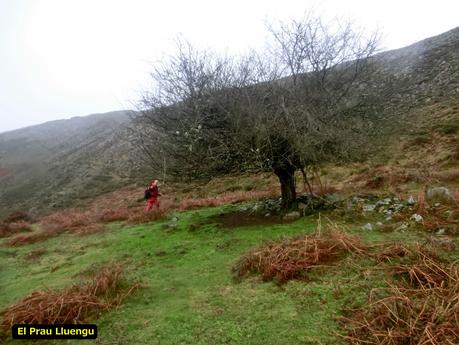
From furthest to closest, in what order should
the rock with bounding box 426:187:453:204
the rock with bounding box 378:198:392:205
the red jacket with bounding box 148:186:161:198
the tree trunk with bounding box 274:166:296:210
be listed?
1. the red jacket with bounding box 148:186:161:198
2. the tree trunk with bounding box 274:166:296:210
3. the rock with bounding box 378:198:392:205
4. the rock with bounding box 426:187:453:204

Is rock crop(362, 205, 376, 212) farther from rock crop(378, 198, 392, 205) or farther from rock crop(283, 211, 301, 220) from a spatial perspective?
rock crop(283, 211, 301, 220)

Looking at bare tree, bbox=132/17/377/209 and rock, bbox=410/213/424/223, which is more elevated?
bare tree, bbox=132/17/377/209

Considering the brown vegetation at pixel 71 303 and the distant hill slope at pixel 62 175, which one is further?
the distant hill slope at pixel 62 175

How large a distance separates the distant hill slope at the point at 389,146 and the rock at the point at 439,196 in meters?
3.01

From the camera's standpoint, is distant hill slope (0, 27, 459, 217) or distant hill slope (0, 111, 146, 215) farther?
distant hill slope (0, 111, 146, 215)

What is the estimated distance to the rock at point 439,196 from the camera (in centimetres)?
965

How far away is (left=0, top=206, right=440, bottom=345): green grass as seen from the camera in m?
5.11

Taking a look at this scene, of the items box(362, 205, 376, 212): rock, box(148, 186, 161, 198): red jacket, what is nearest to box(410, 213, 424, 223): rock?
box(362, 205, 376, 212): rock

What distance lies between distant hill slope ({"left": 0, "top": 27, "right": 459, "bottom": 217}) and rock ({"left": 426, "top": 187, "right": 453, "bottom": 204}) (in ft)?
9.86


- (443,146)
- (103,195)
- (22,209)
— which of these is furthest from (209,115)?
(22,209)

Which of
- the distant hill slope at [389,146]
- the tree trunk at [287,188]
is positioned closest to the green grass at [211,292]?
the tree trunk at [287,188]

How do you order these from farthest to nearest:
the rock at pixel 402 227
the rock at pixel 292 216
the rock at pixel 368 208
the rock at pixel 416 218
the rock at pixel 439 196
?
1. the rock at pixel 292 216
2. the rock at pixel 368 208
3. the rock at pixel 439 196
4. the rock at pixel 416 218
5. the rock at pixel 402 227

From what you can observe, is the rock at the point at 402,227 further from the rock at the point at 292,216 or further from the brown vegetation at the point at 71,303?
the brown vegetation at the point at 71,303

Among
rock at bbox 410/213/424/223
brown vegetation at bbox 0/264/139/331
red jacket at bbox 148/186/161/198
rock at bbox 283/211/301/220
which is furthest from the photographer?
red jacket at bbox 148/186/161/198
